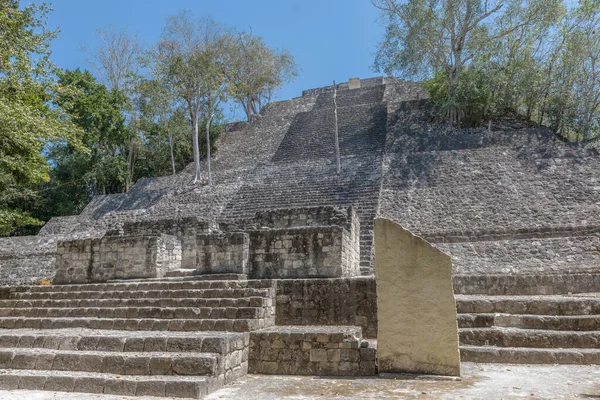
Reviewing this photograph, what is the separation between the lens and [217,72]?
20.6m

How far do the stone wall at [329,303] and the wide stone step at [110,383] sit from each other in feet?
8.13

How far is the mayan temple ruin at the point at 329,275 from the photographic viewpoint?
4.93 m

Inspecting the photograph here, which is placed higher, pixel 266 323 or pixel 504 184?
pixel 504 184

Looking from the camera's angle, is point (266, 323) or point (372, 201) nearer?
point (266, 323)

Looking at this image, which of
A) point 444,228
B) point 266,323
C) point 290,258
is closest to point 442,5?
point 444,228

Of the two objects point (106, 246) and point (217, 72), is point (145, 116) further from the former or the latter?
point (106, 246)

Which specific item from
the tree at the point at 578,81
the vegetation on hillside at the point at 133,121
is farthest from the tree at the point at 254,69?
the tree at the point at 578,81

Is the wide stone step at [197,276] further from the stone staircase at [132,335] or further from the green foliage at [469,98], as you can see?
the green foliage at [469,98]

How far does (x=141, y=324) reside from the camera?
21.1ft

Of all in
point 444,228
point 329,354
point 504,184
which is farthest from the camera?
point 504,184

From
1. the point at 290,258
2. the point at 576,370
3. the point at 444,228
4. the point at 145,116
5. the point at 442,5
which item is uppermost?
the point at 442,5

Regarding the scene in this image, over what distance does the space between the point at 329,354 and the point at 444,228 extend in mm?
7712

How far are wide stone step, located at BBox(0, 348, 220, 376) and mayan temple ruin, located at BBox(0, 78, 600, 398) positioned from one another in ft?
0.06

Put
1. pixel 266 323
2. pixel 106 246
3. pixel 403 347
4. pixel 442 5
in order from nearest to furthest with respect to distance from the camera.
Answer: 1. pixel 403 347
2. pixel 266 323
3. pixel 106 246
4. pixel 442 5
